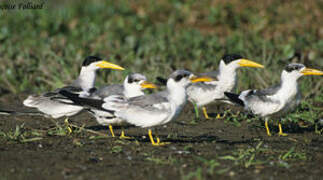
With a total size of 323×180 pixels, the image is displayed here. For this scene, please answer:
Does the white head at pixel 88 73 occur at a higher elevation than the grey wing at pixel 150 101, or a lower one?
higher

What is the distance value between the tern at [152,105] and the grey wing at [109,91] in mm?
623

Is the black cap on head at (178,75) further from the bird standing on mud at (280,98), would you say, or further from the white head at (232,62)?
the white head at (232,62)

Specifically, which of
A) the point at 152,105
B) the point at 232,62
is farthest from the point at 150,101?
the point at 232,62

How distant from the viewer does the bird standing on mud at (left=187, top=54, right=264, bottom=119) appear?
7102 millimetres

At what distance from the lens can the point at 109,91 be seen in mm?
6242

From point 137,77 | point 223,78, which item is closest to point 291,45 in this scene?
point 223,78

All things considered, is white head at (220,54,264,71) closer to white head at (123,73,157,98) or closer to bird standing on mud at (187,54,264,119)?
bird standing on mud at (187,54,264,119)

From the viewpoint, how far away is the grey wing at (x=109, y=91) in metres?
6.12

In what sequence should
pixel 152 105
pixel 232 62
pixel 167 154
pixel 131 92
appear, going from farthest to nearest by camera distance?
pixel 232 62 < pixel 131 92 < pixel 152 105 < pixel 167 154

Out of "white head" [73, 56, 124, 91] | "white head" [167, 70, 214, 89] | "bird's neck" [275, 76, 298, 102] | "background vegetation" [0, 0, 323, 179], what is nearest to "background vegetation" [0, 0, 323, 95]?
"background vegetation" [0, 0, 323, 179]

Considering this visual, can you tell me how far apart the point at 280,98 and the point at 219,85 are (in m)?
1.36

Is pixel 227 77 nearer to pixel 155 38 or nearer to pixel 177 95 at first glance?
pixel 177 95

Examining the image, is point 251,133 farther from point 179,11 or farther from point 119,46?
point 179,11

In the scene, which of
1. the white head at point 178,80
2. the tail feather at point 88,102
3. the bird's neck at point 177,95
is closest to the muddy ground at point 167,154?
the tail feather at point 88,102
